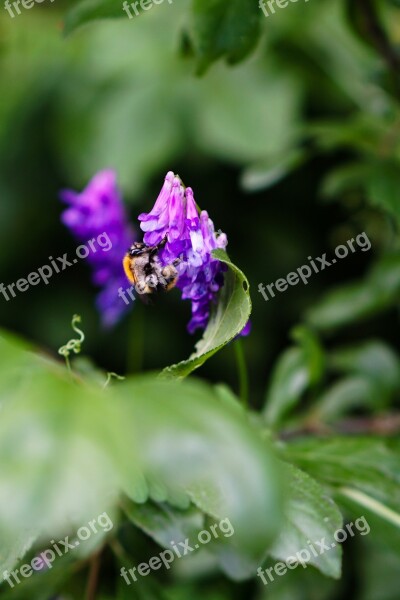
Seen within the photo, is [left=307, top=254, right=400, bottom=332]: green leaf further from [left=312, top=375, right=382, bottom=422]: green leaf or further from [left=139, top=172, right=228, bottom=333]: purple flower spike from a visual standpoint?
[left=139, top=172, right=228, bottom=333]: purple flower spike

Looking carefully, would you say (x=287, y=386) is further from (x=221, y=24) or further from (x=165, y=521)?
(x=221, y=24)

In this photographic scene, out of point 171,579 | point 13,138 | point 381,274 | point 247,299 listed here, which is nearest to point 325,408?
point 381,274

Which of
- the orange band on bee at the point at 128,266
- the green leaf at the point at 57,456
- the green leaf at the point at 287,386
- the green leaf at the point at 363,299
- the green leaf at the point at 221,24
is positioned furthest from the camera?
the green leaf at the point at 363,299

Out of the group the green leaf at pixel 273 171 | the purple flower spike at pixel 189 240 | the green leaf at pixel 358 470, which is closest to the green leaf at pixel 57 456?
the purple flower spike at pixel 189 240

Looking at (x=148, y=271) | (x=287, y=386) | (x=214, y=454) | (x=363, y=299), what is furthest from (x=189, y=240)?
(x=363, y=299)

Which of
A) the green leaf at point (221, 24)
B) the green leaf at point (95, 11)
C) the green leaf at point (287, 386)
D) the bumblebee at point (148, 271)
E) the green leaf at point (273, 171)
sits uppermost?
the green leaf at point (95, 11)

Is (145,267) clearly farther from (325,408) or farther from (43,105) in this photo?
(43,105)

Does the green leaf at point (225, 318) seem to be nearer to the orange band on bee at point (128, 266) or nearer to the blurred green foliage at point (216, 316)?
the blurred green foliage at point (216, 316)
